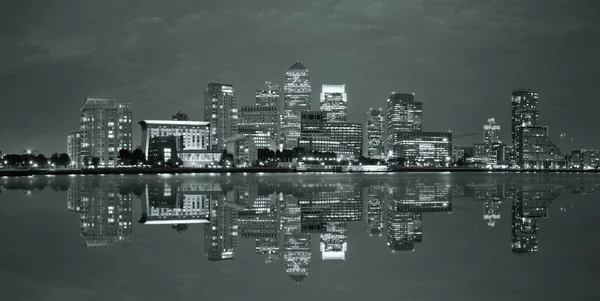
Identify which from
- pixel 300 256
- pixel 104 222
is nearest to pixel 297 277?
pixel 300 256

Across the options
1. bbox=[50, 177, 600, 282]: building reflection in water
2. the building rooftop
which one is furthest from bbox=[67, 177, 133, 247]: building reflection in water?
→ the building rooftop

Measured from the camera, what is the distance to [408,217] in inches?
933

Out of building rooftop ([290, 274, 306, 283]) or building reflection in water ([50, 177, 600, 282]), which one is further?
building reflection in water ([50, 177, 600, 282])

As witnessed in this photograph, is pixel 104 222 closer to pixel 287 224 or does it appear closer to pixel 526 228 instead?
pixel 287 224

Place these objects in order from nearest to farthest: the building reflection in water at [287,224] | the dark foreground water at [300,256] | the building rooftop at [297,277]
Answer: the dark foreground water at [300,256]
the building rooftop at [297,277]
the building reflection in water at [287,224]

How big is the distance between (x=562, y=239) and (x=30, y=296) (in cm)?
1623

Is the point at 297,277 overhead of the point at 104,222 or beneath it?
beneath

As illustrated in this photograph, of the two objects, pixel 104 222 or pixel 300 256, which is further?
pixel 104 222

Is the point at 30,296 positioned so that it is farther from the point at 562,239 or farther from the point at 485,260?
the point at 562,239

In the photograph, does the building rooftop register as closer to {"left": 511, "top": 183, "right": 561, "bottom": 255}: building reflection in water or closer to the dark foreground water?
the dark foreground water

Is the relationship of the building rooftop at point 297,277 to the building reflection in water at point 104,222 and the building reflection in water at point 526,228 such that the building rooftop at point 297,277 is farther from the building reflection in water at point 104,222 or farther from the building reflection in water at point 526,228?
the building reflection in water at point 104,222

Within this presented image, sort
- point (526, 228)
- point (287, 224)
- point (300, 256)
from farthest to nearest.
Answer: point (287, 224), point (526, 228), point (300, 256)

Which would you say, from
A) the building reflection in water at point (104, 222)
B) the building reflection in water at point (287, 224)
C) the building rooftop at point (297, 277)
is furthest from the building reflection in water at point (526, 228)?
the building reflection in water at point (104, 222)

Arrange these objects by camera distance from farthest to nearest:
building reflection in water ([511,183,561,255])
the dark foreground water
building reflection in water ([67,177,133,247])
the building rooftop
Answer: building reflection in water ([67,177,133,247]), building reflection in water ([511,183,561,255]), the building rooftop, the dark foreground water
